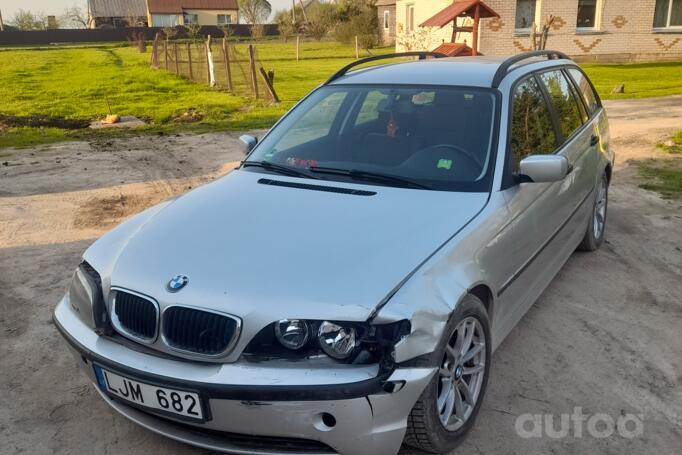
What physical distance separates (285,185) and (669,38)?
24444mm

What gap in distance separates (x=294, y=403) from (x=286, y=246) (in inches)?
29.2

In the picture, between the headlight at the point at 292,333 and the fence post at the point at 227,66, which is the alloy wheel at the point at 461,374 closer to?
the headlight at the point at 292,333

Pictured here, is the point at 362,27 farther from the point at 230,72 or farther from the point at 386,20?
the point at 230,72

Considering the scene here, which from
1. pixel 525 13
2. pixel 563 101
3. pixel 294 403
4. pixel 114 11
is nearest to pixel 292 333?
pixel 294 403

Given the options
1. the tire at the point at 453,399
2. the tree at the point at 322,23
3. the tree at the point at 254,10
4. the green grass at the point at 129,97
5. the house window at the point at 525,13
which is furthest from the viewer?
the tree at the point at 254,10

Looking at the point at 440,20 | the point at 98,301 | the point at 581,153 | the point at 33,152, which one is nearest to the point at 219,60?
the point at 440,20

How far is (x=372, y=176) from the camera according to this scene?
3494 mm

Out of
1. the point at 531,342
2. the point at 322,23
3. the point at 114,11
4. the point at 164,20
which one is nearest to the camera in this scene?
the point at 531,342

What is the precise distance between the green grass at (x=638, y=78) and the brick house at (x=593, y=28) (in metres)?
0.82

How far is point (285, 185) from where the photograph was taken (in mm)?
3527

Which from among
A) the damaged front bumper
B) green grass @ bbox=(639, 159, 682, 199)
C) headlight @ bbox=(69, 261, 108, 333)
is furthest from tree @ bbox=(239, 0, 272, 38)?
the damaged front bumper

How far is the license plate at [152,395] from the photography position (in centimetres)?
242

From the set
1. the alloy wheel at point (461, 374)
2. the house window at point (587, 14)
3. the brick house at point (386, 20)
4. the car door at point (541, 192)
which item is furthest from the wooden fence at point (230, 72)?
the brick house at point (386, 20)

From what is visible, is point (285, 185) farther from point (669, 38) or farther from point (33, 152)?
point (669, 38)
